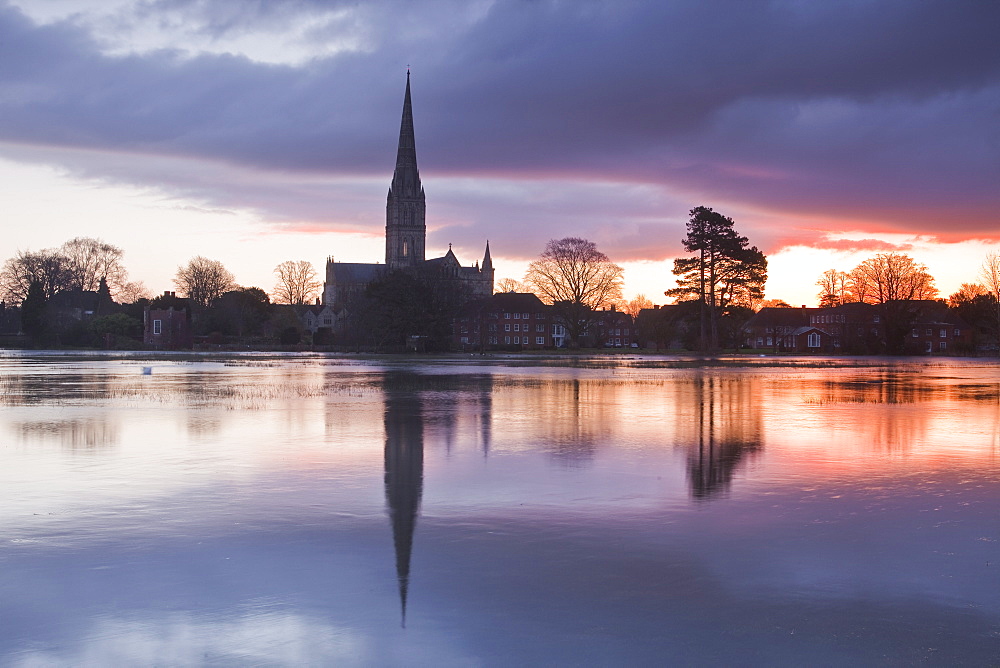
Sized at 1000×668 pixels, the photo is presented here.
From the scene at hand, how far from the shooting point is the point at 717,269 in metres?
89.9

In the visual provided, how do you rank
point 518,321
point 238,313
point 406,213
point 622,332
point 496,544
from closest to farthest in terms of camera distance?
point 496,544 → point 238,313 → point 518,321 → point 622,332 → point 406,213

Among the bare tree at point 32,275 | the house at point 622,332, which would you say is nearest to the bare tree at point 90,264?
the bare tree at point 32,275

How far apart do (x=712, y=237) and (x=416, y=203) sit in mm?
112162

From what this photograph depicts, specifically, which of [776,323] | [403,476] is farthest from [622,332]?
[403,476]

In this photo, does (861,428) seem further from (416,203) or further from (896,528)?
(416,203)

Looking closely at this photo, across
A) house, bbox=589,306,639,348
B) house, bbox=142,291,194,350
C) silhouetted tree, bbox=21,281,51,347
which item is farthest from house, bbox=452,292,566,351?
silhouetted tree, bbox=21,281,51,347

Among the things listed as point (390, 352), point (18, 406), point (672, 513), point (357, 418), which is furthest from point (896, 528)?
point (390, 352)

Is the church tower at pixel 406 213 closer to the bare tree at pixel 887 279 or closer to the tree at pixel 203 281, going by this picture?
the tree at pixel 203 281

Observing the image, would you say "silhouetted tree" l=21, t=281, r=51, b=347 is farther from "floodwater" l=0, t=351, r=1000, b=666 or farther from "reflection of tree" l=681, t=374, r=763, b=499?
"floodwater" l=0, t=351, r=1000, b=666

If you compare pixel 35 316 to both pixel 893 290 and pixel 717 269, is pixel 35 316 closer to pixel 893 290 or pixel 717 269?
pixel 717 269

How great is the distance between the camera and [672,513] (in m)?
11.3

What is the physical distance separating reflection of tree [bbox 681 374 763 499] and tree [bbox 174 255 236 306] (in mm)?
107165

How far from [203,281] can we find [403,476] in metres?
126

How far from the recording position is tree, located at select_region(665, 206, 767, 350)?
89062 mm
